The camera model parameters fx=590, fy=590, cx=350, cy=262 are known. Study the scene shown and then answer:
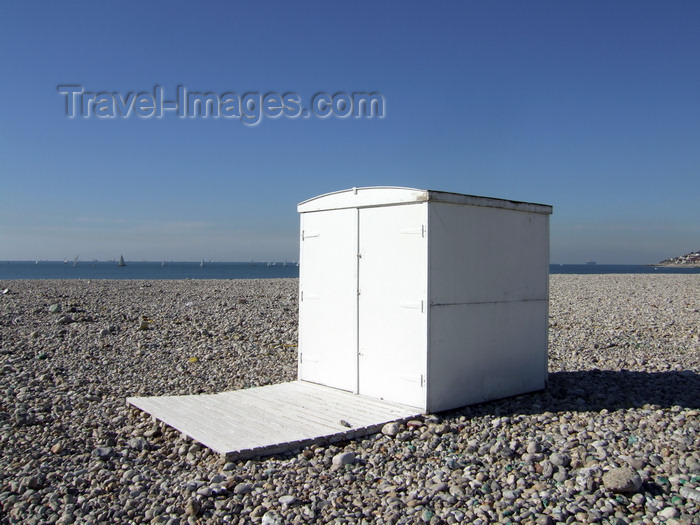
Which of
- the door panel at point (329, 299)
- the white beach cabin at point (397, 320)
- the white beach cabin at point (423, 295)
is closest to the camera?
the white beach cabin at point (397, 320)

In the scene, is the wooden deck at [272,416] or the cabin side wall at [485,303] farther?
the cabin side wall at [485,303]

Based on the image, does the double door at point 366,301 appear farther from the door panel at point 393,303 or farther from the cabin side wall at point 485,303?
the cabin side wall at point 485,303

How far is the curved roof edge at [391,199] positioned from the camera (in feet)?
21.5

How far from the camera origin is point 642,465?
5.11 m

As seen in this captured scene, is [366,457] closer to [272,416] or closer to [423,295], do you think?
[272,416]

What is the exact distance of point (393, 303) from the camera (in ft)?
22.3

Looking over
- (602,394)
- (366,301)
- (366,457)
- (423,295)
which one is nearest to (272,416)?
(366,457)

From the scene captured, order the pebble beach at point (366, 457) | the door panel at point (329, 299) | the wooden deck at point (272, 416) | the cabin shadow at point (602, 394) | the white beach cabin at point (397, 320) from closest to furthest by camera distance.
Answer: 1. the pebble beach at point (366, 457)
2. the wooden deck at point (272, 416)
3. the white beach cabin at point (397, 320)
4. the cabin shadow at point (602, 394)
5. the door panel at point (329, 299)

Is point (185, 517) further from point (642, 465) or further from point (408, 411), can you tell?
point (642, 465)

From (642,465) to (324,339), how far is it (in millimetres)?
3951

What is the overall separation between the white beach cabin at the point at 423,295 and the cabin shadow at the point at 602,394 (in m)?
0.19

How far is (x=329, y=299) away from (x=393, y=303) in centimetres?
118

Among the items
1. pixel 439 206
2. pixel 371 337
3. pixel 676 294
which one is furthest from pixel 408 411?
pixel 676 294

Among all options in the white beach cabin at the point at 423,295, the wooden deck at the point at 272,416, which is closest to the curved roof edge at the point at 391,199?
the white beach cabin at the point at 423,295
